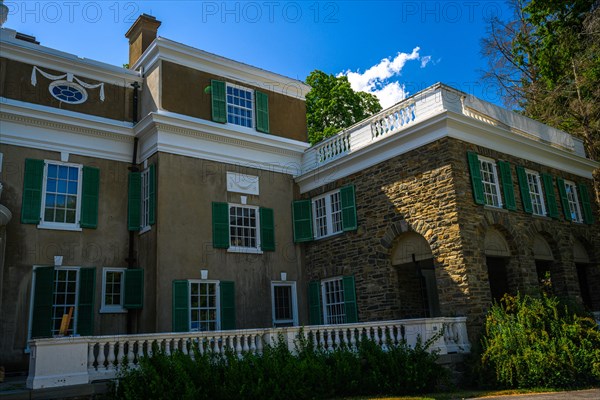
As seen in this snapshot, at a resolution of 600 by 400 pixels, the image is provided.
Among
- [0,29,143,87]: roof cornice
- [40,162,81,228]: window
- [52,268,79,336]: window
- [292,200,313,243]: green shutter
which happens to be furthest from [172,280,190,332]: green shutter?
[0,29,143,87]: roof cornice

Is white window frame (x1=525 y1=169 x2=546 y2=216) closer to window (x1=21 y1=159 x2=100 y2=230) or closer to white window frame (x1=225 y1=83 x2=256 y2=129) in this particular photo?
white window frame (x1=225 y1=83 x2=256 y2=129)

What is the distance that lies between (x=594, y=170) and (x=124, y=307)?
17347 mm

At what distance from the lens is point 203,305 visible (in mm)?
14961

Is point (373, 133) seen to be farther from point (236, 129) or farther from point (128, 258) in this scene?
point (128, 258)

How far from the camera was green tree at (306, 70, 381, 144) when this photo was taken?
28.8 m

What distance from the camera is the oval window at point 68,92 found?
599 inches

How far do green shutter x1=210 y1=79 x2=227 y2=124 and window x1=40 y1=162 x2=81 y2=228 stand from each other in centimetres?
452

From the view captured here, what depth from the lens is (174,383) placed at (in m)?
8.91

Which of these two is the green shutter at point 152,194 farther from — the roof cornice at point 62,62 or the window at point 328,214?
the window at point 328,214

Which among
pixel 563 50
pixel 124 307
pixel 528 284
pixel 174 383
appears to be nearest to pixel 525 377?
pixel 528 284

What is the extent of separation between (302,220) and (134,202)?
5468 mm

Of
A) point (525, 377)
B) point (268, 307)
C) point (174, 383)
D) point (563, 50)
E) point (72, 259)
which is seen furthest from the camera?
point (563, 50)

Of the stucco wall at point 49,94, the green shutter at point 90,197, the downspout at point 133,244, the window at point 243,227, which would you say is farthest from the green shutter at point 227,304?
the stucco wall at point 49,94

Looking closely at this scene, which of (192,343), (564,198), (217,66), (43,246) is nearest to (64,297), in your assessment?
(43,246)
